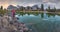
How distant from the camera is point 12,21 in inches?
80.9

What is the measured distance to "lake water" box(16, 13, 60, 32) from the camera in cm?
202

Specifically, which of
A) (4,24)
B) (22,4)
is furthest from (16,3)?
(4,24)

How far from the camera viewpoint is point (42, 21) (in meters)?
2.05

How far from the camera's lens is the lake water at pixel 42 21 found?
2.02m

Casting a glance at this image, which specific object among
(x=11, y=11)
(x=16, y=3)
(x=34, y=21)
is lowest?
(x=34, y=21)

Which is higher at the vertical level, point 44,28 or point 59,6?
point 59,6

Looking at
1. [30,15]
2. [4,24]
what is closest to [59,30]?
[30,15]

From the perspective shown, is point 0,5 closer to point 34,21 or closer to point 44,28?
point 34,21

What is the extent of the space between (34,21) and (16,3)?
443mm

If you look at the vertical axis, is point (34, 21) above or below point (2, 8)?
below

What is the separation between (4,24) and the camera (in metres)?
2.04

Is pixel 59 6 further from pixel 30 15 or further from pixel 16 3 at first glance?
pixel 16 3

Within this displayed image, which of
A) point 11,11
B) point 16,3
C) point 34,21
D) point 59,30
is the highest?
point 16,3

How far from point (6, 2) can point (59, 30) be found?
40.2 inches
